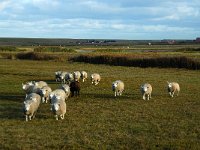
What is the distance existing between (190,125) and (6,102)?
1071cm

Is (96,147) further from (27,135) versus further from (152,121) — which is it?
(152,121)

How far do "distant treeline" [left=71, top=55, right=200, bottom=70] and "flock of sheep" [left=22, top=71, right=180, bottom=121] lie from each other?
1948 centimetres

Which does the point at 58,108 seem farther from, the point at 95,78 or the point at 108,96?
the point at 95,78

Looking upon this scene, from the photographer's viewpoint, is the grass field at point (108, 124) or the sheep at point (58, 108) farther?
the sheep at point (58, 108)

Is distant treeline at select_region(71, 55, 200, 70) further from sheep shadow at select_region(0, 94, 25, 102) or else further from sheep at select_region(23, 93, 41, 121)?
sheep at select_region(23, 93, 41, 121)

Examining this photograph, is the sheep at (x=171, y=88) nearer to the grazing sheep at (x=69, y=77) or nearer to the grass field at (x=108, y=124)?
the grass field at (x=108, y=124)

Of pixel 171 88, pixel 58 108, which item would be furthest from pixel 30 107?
pixel 171 88

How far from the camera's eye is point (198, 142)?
1407cm

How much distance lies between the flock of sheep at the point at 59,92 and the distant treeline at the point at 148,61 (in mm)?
19476

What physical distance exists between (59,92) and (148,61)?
1351 inches

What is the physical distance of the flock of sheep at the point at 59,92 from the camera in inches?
710

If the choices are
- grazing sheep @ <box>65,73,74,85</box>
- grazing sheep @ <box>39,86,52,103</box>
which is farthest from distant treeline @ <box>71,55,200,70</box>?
grazing sheep @ <box>39,86,52,103</box>

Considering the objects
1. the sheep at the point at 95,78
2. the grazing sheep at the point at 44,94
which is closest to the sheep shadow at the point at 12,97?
the grazing sheep at the point at 44,94

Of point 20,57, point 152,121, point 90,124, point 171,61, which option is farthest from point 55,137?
point 20,57
